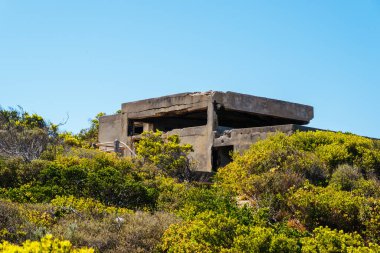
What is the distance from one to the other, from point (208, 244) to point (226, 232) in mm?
480

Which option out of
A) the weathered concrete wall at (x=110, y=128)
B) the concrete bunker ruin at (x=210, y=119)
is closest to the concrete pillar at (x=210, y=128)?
the concrete bunker ruin at (x=210, y=119)

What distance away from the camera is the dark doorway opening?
24.5m

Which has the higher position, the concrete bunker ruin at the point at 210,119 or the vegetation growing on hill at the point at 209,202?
the concrete bunker ruin at the point at 210,119

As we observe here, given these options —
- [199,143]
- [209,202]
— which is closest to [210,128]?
[199,143]

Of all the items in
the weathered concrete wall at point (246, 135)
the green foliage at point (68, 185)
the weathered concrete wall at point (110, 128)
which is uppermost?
the weathered concrete wall at point (110, 128)

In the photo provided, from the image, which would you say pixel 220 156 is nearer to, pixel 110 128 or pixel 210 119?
pixel 210 119

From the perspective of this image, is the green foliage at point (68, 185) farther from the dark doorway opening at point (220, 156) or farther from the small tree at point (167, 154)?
the dark doorway opening at point (220, 156)

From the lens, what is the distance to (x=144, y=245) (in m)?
9.91

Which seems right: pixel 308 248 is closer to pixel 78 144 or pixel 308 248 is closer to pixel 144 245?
pixel 144 245

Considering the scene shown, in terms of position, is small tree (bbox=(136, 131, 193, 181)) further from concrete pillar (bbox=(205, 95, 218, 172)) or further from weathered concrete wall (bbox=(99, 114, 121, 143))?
weathered concrete wall (bbox=(99, 114, 121, 143))

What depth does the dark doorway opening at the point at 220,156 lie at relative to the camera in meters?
24.5

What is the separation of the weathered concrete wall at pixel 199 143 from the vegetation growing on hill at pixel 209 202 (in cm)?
415

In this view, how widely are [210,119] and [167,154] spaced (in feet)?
12.8

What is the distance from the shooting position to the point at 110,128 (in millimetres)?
31812
